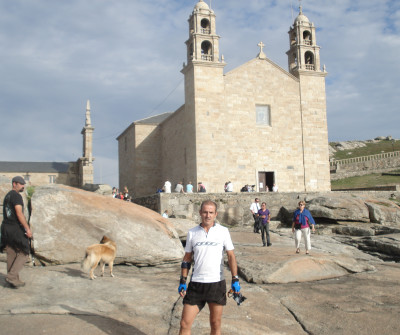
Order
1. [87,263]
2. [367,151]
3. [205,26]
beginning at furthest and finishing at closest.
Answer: [367,151]
[205,26]
[87,263]

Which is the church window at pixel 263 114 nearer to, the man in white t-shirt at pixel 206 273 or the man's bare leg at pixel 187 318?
the man in white t-shirt at pixel 206 273

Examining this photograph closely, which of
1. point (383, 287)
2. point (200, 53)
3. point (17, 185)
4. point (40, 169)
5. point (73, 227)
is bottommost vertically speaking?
point (383, 287)

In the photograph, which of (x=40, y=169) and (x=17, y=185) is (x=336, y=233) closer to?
(x=17, y=185)

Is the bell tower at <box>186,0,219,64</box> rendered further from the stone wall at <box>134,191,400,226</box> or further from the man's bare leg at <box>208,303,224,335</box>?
the man's bare leg at <box>208,303,224,335</box>

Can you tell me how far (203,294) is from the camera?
4746mm

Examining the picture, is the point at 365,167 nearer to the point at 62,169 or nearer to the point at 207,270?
the point at 62,169

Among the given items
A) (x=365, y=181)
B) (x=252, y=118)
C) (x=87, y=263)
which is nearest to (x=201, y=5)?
(x=252, y=118)

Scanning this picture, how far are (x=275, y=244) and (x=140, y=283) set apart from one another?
8.03 meters

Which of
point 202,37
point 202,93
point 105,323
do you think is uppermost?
point 202,37

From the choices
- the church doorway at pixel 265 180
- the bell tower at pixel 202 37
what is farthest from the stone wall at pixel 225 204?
the bell tower at pixel 202 37

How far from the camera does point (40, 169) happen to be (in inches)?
1528

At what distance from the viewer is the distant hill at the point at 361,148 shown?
243 feet

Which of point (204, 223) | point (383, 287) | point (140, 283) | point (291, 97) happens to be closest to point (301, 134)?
point (291, 97)

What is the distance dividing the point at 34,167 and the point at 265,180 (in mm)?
22715
